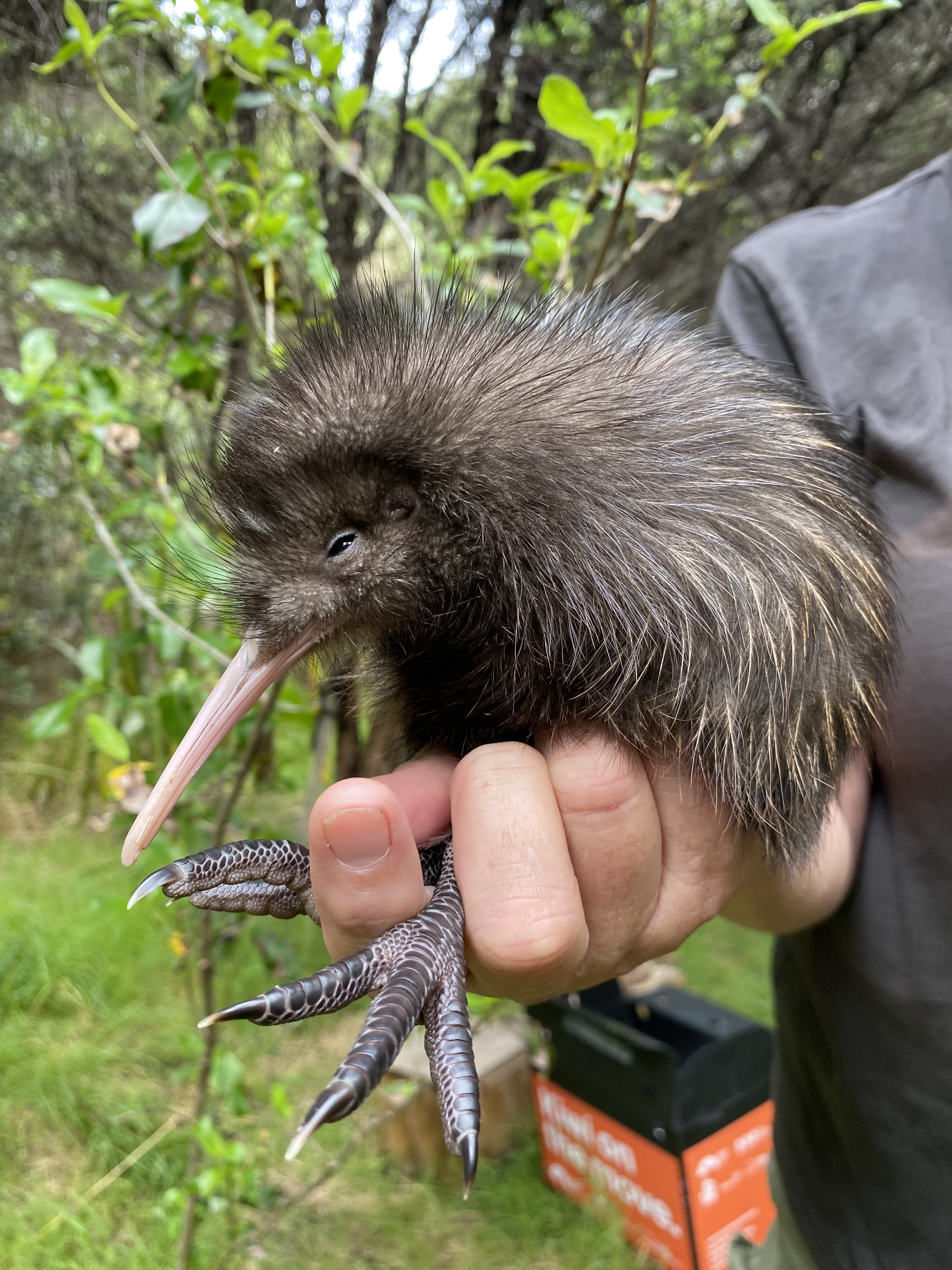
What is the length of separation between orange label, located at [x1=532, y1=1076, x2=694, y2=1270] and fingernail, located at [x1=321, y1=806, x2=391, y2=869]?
1.77m

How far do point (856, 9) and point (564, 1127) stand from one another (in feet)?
8.64

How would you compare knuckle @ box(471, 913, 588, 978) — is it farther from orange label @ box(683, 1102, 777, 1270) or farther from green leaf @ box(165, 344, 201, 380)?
orange label @ box(683, 1102, 777, 1270)

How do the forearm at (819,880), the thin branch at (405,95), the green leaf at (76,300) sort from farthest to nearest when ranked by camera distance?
1. the thin branch at (405,95)
2. the green leaf at (76,300)
3. the forearm at (819,880)

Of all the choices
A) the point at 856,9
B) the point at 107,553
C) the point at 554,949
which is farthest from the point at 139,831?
the point at 856,9

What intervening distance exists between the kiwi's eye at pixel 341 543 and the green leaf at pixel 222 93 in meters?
0.78

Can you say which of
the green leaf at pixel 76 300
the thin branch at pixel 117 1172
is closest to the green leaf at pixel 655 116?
the green leaf at pixel 76 300

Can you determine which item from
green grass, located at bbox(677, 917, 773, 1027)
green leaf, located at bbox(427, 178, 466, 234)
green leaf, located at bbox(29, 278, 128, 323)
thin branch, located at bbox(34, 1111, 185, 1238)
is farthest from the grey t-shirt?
green grass, located at bbox(677, 917, 773, 1027)

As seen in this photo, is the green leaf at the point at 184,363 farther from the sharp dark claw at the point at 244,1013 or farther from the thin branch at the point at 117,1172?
the thin branch at the point at 117,1172

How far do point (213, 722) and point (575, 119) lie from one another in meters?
1.01

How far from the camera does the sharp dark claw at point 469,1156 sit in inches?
27.1

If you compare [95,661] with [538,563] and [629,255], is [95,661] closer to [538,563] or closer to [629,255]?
[538,563]

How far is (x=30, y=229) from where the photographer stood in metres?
2.29

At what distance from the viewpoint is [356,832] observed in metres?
0.81

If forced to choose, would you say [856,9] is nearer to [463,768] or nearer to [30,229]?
[463,768]
